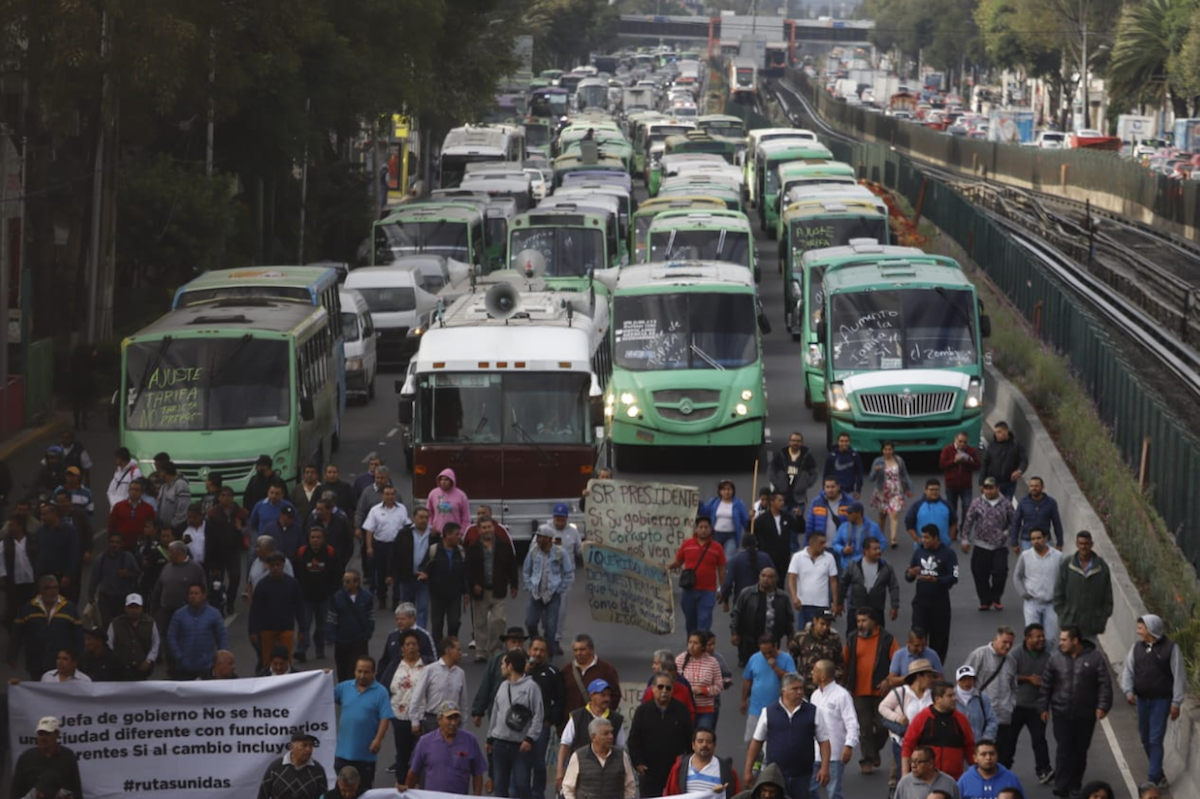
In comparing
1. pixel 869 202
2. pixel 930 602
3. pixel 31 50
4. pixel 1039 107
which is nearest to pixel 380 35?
pixel 869 202

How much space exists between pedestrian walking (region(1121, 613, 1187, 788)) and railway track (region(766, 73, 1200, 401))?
21.0 meters

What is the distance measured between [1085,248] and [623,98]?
290 ft

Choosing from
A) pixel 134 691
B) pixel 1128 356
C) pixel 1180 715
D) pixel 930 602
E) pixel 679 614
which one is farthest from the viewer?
pixel 1128 356


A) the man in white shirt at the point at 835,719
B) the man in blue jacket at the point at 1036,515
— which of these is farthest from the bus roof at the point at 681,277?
the man in white shirt at the point at 835,719

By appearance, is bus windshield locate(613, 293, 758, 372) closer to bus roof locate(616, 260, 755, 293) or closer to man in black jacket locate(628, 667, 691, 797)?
bus roof locate(616, 260, 755, 293)

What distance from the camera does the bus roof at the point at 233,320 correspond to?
987 inches

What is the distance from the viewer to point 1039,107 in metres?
169

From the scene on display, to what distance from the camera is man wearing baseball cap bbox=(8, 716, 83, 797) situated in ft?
43.1

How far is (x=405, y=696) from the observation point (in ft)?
48.0

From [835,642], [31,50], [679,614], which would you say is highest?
[31,50]

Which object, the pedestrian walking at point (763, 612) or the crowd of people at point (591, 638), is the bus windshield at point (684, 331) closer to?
the crowd of people at point (591, 638)

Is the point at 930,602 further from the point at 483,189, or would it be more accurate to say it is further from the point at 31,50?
the point at 483,189

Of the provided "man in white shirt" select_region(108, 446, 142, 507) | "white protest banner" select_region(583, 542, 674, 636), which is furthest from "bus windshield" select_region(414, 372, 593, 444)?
"white protest banner" select_region(583, 542, 674, 636)

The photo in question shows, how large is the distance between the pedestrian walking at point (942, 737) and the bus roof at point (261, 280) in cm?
1815
